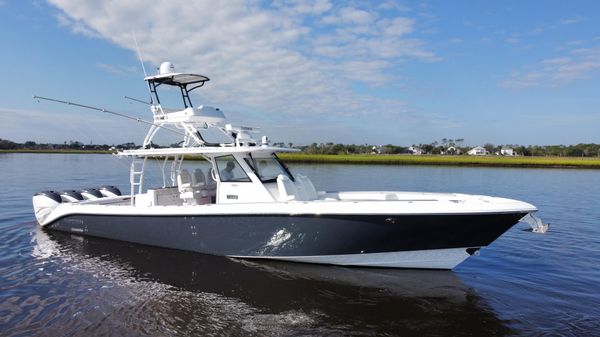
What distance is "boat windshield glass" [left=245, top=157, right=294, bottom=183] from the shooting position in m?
9.05

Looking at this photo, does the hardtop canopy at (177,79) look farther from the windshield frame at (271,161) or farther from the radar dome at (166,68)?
the windshield frame at (271,161)

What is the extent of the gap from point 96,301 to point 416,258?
593 centimetres

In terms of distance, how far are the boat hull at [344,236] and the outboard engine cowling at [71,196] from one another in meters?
3.96

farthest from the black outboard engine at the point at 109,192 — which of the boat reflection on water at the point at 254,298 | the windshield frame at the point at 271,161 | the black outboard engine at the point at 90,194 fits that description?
the windshield frame at the point at 271,161

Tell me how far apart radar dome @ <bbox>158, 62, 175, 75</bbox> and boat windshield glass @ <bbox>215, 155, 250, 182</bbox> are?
2.81 metres

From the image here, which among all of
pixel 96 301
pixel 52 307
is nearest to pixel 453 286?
pixel 96 301

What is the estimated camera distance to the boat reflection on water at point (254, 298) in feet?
19.9

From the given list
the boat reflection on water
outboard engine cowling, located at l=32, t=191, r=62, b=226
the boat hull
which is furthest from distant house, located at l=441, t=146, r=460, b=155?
the boat reflection on water

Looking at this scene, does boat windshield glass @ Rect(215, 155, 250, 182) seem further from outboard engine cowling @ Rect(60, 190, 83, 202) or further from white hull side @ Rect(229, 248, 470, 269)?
outboard engine cowling @ Rect(60, 190, 83, 202)

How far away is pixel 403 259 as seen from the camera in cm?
807

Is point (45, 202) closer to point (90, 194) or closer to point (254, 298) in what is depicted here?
point (90, 194)

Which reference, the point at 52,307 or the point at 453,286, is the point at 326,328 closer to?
the point at 453,286

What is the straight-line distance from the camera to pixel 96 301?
22.8 ft

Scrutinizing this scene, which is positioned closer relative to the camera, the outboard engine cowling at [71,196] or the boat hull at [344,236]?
the boat hull at [344,236]
